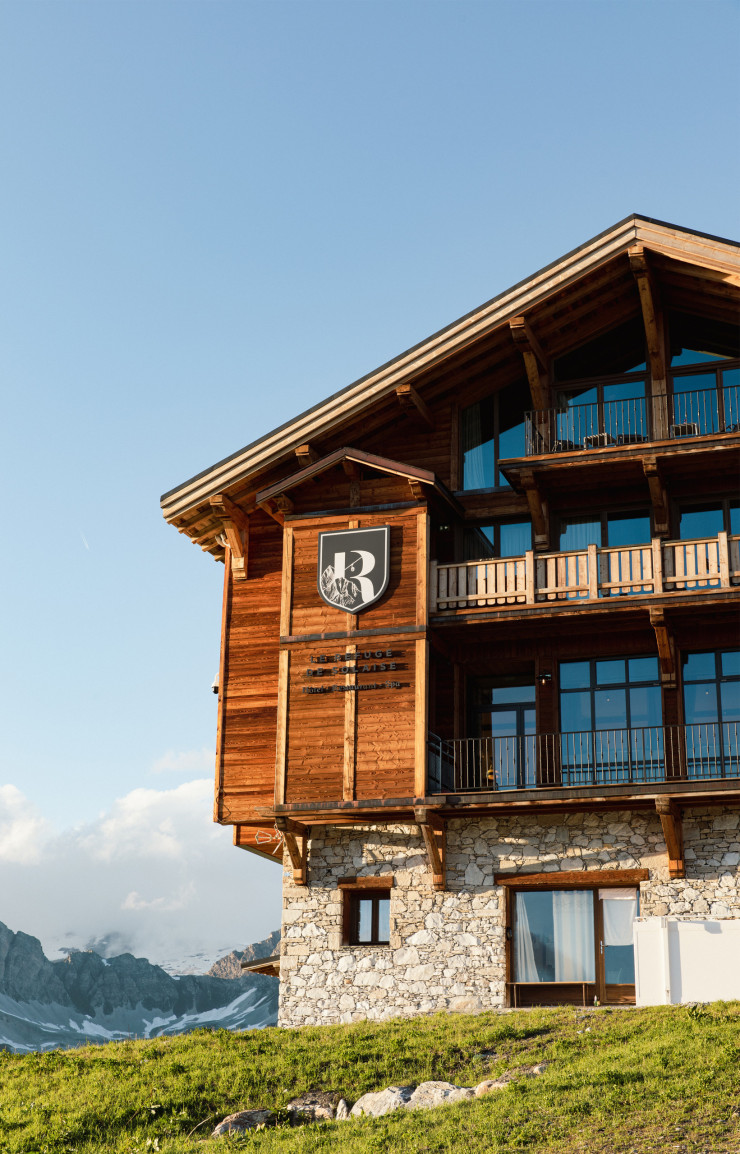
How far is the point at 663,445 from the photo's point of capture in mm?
26266

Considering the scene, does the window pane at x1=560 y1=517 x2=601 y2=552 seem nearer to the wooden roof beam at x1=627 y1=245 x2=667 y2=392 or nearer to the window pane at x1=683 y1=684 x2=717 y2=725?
the wooden roof beam at x1=627 y1=245 x2=667 y2=392

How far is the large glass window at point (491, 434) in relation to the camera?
28812mm

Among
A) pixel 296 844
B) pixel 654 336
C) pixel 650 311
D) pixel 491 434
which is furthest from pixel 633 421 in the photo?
pixel 296 844

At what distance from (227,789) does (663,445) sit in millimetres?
11052

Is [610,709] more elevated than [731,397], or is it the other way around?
[731,397]

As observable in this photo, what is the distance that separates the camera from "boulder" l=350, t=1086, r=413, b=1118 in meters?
18.0

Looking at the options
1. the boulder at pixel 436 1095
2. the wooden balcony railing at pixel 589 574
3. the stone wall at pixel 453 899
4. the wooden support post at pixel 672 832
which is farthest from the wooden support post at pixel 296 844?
the boulder at pixel 436 1095

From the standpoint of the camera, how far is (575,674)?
2702 cm

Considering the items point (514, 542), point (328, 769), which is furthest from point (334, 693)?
point (514, 542)

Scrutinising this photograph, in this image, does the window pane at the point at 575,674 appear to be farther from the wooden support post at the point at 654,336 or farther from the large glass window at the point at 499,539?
the wooden support post at the point at 654,336

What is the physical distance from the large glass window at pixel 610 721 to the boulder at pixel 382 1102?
29.0ft

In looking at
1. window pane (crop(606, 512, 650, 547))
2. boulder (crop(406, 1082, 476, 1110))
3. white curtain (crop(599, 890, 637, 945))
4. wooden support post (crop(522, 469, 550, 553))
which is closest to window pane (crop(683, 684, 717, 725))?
window pane (crop(606, 512, 650, 547))

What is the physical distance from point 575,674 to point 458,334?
7263mm

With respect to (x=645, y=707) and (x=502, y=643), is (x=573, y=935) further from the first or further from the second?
(x=502, y=643)
